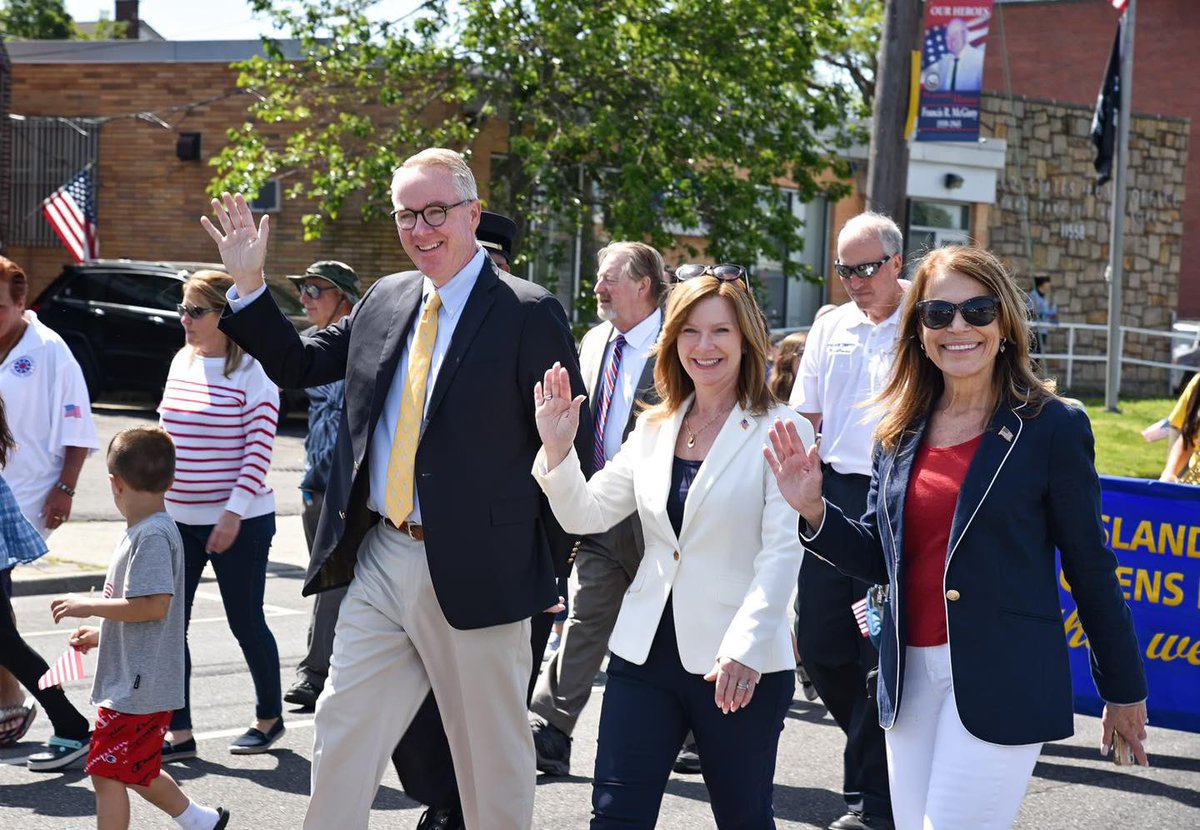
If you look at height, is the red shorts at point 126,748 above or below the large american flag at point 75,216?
below

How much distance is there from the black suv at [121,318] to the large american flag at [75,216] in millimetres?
2211

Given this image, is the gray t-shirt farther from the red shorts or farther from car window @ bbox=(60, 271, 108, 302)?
car window @ bbox=(60, 271, 108, 302)

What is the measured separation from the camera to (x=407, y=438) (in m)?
4.37

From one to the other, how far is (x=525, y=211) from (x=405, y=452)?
52.3ft

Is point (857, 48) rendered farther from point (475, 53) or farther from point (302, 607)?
point (302, 607)

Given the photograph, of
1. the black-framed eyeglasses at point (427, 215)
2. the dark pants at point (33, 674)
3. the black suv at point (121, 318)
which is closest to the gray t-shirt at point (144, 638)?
the dark pants at point (33, 674)

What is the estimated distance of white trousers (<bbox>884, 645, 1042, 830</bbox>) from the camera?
3.56 metres

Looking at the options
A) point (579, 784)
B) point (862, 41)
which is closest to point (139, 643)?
point (579, 784)

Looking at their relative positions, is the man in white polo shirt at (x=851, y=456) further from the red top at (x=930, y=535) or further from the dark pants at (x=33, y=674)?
the dark pants at (x=33, y=674)

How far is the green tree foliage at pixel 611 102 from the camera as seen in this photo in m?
18.8

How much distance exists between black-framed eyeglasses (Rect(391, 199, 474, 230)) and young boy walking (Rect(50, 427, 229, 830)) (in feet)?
4.48

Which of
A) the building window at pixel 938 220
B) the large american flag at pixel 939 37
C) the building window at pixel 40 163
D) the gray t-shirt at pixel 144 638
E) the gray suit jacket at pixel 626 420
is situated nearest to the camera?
the gray t-shirt at pixel 144 638

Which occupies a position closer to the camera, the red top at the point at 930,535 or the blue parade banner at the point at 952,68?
the red top at the point at 930,535

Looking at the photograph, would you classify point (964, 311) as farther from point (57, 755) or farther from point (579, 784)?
point (57, 755)
